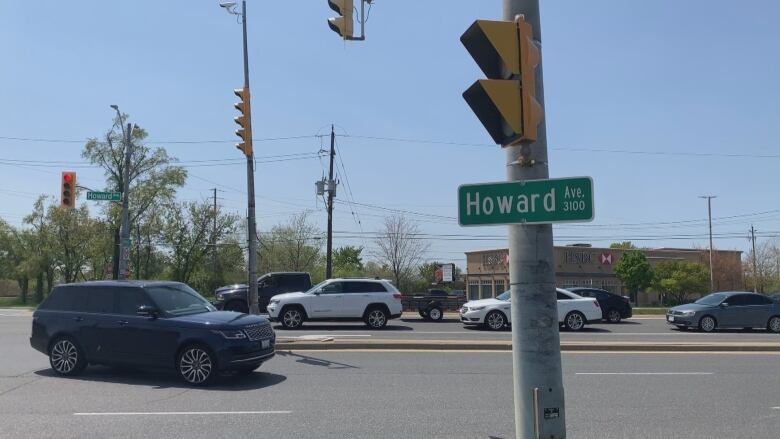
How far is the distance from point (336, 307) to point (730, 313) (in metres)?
14.2

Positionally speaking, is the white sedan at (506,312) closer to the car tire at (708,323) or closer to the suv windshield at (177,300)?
the car tire at (708,323)

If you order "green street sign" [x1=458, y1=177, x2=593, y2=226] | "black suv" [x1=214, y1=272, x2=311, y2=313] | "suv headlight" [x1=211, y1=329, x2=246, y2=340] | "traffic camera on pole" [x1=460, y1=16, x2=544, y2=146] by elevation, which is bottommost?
"suv headlight" [x1=211, y1=329, x2=246, y2=340]

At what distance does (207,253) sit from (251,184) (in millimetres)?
47610

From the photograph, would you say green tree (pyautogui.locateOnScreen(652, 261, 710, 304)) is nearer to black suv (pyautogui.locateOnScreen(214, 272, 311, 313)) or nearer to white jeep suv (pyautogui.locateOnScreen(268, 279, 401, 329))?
black suv (pyautogui.locateOnScreen(214, 272, 311, 313))

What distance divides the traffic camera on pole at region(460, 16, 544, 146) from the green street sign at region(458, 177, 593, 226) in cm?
30

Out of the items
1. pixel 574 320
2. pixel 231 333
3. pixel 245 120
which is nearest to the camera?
pixel 231 333

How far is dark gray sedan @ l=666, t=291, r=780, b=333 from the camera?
915 inches

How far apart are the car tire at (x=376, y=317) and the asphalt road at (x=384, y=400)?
796 centimetres

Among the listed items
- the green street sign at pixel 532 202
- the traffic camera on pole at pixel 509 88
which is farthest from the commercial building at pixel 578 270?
the traffic camera on pole at pixel 509 88

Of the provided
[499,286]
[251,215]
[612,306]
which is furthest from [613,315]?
[499,286]

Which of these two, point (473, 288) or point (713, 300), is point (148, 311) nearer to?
point (713, 300)

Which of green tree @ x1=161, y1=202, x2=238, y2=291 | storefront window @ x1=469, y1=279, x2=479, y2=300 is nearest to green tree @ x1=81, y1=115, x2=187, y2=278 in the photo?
green tree @ x1=161, y1=202, x2=238, y2=291

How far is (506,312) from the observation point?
21594 mm

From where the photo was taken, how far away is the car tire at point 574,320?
72.5 feet
